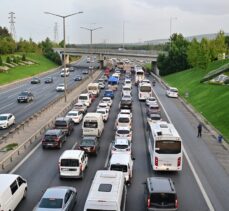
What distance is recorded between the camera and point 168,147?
2778cm

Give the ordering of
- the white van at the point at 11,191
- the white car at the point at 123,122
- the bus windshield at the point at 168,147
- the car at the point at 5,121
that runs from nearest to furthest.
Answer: the white van at the point at 11,191, the bus windshield at the point at 168,147, the white car at the point at 123,122, the car at the point at 5,121

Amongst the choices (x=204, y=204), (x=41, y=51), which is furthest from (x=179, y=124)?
(x=41, y=51)

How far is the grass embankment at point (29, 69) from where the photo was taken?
10053cm

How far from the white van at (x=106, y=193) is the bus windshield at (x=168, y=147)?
623 centimetres

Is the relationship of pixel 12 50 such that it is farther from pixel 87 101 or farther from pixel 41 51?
pixel 87 101

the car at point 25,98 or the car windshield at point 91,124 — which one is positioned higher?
the car windshield at point 91,124

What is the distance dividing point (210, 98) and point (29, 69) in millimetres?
76653

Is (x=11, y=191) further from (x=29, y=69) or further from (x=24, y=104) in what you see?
(x=29, y=69)

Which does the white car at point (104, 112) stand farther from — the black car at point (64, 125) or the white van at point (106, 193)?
the white van at point (106, 193)

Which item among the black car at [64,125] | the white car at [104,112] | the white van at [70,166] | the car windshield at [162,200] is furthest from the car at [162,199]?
the white car at [104,112]

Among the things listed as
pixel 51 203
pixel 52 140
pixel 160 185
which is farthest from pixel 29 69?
pixel 51 203

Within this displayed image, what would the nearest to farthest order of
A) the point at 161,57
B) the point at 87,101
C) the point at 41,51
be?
the point at 87,101 < the point at 161,57 < the point at 41,51

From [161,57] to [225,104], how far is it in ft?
219

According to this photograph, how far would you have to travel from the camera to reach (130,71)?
127062 millimetres
